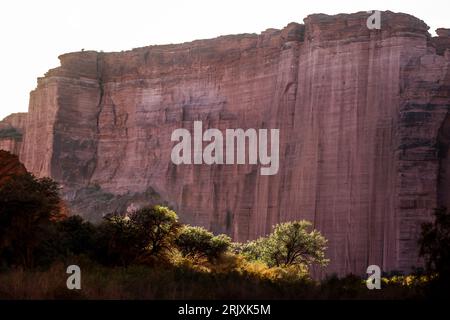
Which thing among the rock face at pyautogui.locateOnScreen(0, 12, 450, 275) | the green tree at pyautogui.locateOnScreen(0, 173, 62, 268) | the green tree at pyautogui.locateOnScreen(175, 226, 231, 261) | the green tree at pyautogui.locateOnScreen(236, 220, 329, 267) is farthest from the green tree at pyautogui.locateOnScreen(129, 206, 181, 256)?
the rock face at pyautogui.locateOnScreen(0, 12, 450, 275)

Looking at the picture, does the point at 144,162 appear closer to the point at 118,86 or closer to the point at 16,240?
the point at 118,86

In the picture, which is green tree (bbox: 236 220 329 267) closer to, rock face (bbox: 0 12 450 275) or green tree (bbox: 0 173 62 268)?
rock face (bbox: 0 12 450 275)

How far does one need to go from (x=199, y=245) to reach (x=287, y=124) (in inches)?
1072

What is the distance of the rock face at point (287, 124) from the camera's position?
59.0 metres

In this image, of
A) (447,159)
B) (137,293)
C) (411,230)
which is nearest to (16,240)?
(137,293)

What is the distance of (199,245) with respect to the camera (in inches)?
1700

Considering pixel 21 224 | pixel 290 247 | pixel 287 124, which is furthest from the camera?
pixel 287 124

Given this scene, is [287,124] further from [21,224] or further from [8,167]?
[21,224]

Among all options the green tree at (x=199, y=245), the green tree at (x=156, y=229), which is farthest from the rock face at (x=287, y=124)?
the green tree at (x=156, y=229)

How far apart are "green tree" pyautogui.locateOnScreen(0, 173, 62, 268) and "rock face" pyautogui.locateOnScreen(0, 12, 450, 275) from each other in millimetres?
25961

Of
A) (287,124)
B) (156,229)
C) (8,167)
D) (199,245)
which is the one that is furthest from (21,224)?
(287,124)

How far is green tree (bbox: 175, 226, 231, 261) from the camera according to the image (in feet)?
139

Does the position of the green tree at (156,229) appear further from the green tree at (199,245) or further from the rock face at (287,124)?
the rock face at (287,124)
